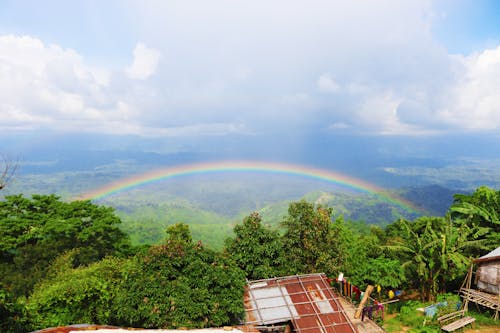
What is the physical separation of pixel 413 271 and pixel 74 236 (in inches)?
1076

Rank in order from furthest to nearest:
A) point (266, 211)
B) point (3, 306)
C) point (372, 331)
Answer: point (266, 211), point (372, 331), point (3, 306)

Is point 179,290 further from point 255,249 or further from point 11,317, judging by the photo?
point 11,317

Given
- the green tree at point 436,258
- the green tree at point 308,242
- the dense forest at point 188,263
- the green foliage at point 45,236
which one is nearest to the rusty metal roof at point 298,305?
the dense forest at point 188,263

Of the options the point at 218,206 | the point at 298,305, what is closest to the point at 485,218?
the point at 298,305

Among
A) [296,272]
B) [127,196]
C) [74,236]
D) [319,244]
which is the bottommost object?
[127,196]

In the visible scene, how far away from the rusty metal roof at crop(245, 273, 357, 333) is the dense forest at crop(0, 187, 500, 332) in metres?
0.88

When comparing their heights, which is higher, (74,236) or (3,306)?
(3,306)

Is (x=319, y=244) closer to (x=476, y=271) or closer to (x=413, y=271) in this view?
(x=413, y=271)

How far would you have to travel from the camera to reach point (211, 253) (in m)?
14.1

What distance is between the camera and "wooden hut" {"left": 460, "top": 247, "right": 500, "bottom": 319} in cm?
1494

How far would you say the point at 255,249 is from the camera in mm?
16031

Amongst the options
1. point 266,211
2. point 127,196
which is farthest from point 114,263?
point 127,196

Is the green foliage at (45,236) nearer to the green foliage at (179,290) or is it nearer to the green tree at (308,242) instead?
the green foliage at (179,290)

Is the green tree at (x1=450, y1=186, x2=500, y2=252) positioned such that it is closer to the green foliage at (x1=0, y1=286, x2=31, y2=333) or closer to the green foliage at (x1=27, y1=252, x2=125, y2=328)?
the green foliage at (x1=27, y1=252, x2=125, y2=328)
